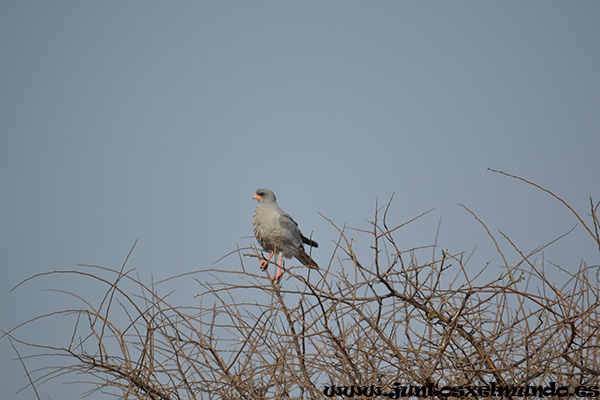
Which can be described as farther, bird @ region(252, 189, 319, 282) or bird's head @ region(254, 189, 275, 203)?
bird's head @ region(254, 189, 275, 203)

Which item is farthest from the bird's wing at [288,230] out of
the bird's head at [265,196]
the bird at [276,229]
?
the bird's head at [265,196]

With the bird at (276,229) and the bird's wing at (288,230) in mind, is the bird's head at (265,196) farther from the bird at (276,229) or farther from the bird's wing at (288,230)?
the bird's wing at (288,230)

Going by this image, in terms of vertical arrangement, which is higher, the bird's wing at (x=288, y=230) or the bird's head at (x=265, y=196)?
the bird's head at (x=265, y=196)

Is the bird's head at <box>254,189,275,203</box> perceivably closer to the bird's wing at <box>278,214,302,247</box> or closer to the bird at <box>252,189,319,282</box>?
the bird at <box>252,189,319,282</box>

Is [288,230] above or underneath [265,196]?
underneath

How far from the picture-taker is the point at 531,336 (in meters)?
2.66

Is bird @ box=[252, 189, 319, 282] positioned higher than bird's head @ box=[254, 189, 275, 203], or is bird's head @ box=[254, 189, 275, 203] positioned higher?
bird's head @ box=[254, 189, 275, 203]

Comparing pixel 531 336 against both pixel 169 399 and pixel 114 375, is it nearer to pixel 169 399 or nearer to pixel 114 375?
pixel 169 399

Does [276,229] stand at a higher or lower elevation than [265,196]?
lower

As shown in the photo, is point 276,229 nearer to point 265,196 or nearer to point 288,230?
point 288,230

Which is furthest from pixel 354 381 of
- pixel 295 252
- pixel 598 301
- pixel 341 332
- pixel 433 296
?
pixel 295 252

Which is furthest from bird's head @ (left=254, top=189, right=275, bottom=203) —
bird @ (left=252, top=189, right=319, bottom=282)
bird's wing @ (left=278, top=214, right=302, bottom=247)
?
bird's wing @ (left=278, top=214, right=302, bottom=247)

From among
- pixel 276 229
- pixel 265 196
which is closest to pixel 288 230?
pixel 276 229

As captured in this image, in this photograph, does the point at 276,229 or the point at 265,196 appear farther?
the point at 265,196
